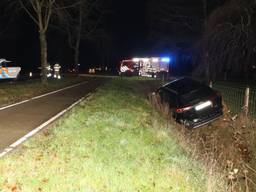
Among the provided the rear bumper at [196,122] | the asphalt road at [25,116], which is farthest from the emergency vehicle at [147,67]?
the rear bumper at [196,122]

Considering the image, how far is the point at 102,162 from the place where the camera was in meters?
6.19

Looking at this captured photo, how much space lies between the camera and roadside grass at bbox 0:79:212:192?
17.2 ft

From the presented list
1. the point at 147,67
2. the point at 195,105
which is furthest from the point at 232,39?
the point at 147,67

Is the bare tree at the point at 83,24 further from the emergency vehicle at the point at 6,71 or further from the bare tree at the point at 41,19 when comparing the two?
the bare tree at the point at 41,19

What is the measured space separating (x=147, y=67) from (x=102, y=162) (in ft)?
109

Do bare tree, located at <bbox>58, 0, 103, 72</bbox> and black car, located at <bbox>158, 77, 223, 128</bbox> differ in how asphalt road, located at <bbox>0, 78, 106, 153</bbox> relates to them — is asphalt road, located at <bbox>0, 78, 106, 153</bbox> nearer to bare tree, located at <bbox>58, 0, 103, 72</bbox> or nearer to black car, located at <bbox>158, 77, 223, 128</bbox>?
black car, located at <bbox>158, 77, 223, 128</bbox>

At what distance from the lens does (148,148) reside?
7.23 metres

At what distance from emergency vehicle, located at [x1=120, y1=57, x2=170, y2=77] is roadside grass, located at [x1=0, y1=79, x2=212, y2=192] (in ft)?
93.5

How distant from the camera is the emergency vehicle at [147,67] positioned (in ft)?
123

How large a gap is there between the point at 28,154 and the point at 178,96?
22.6ft

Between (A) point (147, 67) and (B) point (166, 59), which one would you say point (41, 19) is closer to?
(B) point (166, 59)

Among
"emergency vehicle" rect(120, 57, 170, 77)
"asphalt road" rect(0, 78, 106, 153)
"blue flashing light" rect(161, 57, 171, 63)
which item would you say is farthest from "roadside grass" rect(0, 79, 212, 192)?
"emergency vehicle" rect(120, 57, 170, 77)

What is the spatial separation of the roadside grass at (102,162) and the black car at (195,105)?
209 centimetres

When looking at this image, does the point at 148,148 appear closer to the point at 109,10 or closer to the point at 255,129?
the point at 255,129
